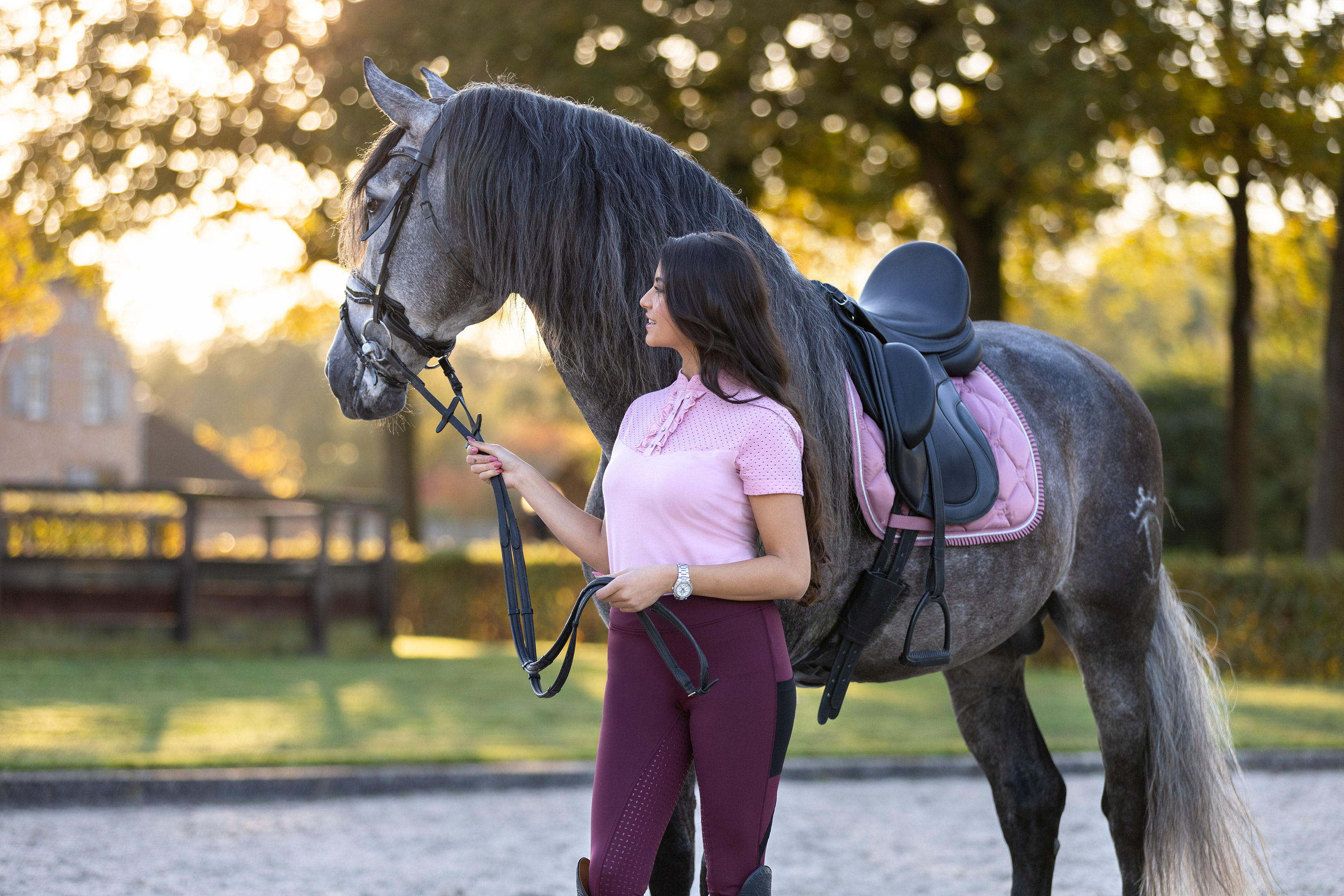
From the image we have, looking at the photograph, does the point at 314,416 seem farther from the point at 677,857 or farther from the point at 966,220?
the point at 677,857

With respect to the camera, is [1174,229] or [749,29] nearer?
[749,29]

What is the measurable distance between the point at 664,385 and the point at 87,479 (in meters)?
34.3

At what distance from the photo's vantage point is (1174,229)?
19812 mm

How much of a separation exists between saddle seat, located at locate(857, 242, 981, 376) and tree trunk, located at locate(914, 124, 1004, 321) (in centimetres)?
1026

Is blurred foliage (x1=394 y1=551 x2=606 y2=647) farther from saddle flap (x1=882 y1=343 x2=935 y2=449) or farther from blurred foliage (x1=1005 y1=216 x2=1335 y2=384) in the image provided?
saddle flap (x1=882 y1=343 x2=935 y2=449)

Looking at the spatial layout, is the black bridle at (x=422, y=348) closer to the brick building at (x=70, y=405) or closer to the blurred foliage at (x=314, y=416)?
the brick building at (x=70, y=405)

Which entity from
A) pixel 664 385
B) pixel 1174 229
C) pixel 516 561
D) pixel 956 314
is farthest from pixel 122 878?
pixel 1174 229

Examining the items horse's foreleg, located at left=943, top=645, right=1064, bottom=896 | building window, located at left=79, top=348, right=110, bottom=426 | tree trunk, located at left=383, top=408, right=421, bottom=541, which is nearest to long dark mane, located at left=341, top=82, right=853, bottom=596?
horse's foreleg, located at left=943, top=645, right=1064, bottom=896

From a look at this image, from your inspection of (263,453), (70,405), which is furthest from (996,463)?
(263,453)

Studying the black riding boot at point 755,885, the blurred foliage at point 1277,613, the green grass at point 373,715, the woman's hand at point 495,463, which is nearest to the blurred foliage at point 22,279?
the green grass at point 373,715

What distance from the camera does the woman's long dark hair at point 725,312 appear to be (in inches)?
82.5

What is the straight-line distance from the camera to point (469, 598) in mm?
16969

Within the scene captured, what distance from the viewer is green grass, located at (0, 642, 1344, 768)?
6828 millimetres

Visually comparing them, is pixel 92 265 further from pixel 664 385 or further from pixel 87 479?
pixel 87 479
